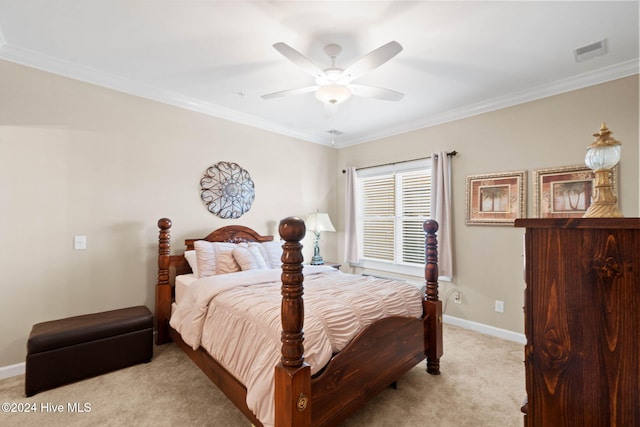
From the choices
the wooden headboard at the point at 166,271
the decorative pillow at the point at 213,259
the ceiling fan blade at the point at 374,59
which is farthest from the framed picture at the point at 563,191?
the wooden headboard at the point at 166,271

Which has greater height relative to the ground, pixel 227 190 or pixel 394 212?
pixel 227 190

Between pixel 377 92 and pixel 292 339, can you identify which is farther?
pixel 377 92

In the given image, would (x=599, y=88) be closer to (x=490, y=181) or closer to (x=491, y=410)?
(x=490, y=181)

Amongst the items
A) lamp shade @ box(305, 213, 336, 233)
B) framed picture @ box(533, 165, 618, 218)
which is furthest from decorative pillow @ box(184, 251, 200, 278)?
framed picture @ box(533, 165, 618, 218)

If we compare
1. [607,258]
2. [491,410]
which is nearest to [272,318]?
[607,258]

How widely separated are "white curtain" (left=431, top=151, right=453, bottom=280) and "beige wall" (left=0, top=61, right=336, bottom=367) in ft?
9.17

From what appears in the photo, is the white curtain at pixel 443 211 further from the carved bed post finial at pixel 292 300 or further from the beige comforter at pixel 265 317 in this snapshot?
the carved bed post finial at pixel 292 300

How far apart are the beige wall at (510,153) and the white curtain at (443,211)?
0.10 m

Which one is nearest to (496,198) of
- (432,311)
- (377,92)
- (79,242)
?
(432,311)

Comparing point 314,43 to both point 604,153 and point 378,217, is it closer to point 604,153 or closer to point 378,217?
point 604,153

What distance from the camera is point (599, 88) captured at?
267 centimetres

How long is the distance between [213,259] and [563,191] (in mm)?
3664

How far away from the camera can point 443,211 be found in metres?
3.61

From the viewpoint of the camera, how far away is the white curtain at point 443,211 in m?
3.55
